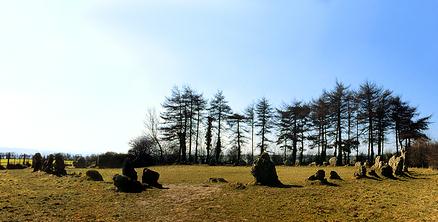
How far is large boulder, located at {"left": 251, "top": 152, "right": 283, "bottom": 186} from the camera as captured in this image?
26250 mm

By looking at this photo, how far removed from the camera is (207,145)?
6706cm

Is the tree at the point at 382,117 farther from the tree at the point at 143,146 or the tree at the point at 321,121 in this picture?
the tree at the point at 143,146

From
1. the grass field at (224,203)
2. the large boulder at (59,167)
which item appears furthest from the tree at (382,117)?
the large boulder at (59,167)

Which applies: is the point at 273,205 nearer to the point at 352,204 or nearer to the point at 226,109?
the point at 352,204

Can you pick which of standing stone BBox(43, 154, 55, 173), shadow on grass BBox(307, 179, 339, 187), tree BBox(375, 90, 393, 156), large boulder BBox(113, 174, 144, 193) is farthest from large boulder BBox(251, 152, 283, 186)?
tree BBox(375, 90, 393, 156)

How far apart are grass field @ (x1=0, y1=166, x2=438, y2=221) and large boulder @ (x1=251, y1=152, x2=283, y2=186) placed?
43.7 inches

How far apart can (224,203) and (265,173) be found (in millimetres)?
6530

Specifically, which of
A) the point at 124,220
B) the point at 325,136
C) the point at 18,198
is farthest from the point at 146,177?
the point at 325,136

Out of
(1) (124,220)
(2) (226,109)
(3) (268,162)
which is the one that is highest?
(2) (226,109)

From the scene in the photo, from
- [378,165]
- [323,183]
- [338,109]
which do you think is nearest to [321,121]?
[338,109]

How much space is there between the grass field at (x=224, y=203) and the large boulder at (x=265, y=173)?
111cm

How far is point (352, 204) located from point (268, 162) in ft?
25.0

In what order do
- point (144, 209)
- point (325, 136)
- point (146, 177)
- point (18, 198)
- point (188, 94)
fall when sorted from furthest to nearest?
point (188, 94)
point (325, 136)
point (146, 177)
point (18, 198)
point (144, 209)

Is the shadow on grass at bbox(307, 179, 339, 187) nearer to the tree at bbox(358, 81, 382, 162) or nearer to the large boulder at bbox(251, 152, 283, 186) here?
the large boulder at bbox(251, 152, 283, 186)
